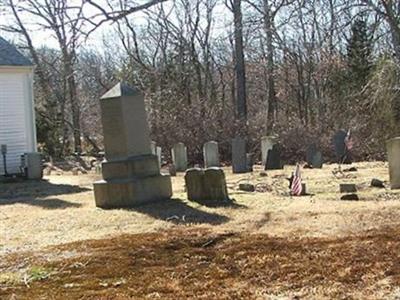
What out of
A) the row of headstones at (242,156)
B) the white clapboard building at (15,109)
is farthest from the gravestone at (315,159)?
the white clapboard building at (15,109)

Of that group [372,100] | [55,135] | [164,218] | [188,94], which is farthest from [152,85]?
[164,218]

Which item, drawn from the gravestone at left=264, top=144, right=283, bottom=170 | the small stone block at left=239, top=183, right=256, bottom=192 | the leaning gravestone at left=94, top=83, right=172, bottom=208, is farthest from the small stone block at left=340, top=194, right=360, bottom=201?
the gravestone at left=264, top=144, right=283, bottom=170

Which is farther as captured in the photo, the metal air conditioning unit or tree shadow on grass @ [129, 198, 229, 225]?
the metal air conditioning unit

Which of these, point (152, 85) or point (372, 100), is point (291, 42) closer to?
point (152, 85)

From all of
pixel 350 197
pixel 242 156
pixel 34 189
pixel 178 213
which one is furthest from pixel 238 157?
pixel 178 213

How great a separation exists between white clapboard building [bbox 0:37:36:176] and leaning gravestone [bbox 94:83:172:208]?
9.70 meters

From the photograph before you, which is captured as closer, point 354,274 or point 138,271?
point 354,274

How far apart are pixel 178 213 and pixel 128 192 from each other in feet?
4.54

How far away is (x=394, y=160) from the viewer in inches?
462

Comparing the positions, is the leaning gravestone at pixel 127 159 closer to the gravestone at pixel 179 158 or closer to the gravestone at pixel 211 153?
the gravestone at pixel 211 153

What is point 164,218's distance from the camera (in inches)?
398

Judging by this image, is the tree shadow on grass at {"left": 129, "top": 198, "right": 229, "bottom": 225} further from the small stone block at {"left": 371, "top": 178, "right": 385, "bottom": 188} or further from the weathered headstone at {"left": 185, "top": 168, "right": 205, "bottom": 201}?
the small stone block at {"left": 371, "top": 178, "right": 385, "bottom": 188}

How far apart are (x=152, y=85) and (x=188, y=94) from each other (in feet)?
6.73

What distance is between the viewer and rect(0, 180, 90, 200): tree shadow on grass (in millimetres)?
15961
